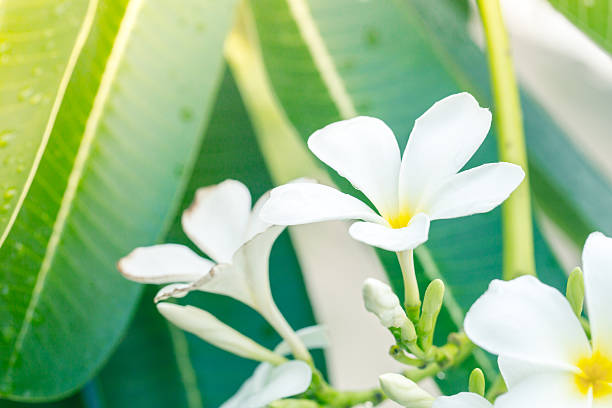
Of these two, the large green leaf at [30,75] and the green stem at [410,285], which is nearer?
the green stem at [410,285]

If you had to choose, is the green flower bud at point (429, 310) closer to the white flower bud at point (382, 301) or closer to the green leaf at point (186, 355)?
the white flower bud at point (382, 301)

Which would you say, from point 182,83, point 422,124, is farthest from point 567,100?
point 422,124

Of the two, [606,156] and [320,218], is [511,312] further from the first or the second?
[606,156]

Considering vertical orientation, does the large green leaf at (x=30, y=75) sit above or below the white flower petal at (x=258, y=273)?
above

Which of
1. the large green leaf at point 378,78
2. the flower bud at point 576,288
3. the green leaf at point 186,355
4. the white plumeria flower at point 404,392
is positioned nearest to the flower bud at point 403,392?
the white plumeria flower at point 404,392

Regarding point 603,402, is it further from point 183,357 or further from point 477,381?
point 183,357

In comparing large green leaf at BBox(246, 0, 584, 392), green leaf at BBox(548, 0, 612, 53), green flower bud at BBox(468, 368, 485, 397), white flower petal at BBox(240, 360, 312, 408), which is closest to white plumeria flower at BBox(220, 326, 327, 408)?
white flower petal at BBox(240, 360, 312, 408)

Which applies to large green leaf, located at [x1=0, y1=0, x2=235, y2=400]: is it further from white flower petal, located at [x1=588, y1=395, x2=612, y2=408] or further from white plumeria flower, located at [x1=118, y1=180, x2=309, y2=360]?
white flower petal, located at [x1=588, y1=395, x2=612, y2=408]
